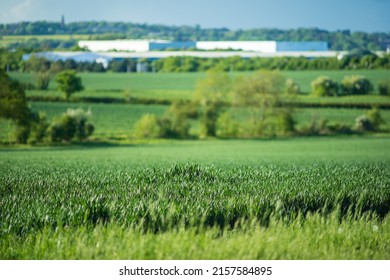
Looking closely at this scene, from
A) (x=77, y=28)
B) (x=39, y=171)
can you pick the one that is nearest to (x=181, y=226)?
(x=39, y=171)

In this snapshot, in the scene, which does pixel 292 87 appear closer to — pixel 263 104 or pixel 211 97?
pixel 263 104

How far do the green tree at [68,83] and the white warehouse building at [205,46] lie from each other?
796mm

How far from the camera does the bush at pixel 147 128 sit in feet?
34.0

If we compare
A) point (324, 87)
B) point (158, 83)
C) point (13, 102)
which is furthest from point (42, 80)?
point (324, 87)

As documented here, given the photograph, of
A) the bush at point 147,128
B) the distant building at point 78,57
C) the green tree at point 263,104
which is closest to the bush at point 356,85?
the green tree at point 263,104

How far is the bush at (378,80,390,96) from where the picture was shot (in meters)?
9.70

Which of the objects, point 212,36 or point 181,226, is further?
point 212,36

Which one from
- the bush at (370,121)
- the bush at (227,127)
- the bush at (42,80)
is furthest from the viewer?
the bush at (227,127)

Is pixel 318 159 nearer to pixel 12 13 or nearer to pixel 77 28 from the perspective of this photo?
pixel 77 28

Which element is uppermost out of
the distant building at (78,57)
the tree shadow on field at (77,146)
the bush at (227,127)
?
the distant building at (78,57)

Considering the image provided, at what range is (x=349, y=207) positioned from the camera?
6301 millimetres

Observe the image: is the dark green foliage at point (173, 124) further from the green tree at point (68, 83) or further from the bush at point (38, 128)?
the bush at point (38, 128)

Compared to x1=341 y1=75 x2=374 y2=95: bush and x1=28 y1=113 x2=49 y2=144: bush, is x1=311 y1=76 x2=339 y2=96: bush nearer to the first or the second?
x1=341 y1=75 x2=374 y2=95: bush

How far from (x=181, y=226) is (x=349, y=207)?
1.66 meters
